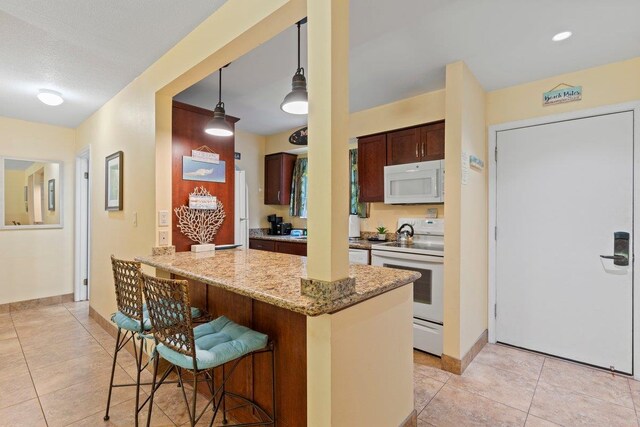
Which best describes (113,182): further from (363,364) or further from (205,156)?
(363,364)

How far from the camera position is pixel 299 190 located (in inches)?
189

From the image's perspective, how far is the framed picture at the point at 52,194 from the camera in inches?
168

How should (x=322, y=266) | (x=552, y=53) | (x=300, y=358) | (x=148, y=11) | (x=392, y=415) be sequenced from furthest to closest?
1. (x=552, y=53)
2. (x=148, y=11)
3. (x=392, y=415)
4. (x=300, y=358)
5. (x=322, y=266)

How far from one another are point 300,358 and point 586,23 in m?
2.68

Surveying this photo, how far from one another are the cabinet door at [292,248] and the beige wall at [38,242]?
3.03 meters

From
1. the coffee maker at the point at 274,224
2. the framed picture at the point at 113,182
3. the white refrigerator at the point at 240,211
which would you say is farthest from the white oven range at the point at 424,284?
the framed picture at the point at 113,182

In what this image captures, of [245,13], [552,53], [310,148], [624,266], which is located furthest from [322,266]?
[624,266]

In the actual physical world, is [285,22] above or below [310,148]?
above

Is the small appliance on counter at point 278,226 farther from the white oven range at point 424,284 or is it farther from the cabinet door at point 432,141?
the cabinet door at point 432,141

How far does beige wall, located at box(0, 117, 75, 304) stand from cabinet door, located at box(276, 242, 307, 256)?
3034mm

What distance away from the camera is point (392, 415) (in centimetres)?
161

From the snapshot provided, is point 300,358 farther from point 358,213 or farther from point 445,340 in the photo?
point 358,213

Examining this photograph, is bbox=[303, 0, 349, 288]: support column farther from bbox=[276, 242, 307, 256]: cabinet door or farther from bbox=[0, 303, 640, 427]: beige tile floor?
bbox=[276, 242, 307, 256]: cabinet door

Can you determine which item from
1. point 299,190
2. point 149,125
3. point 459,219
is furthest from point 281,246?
point 459,219
